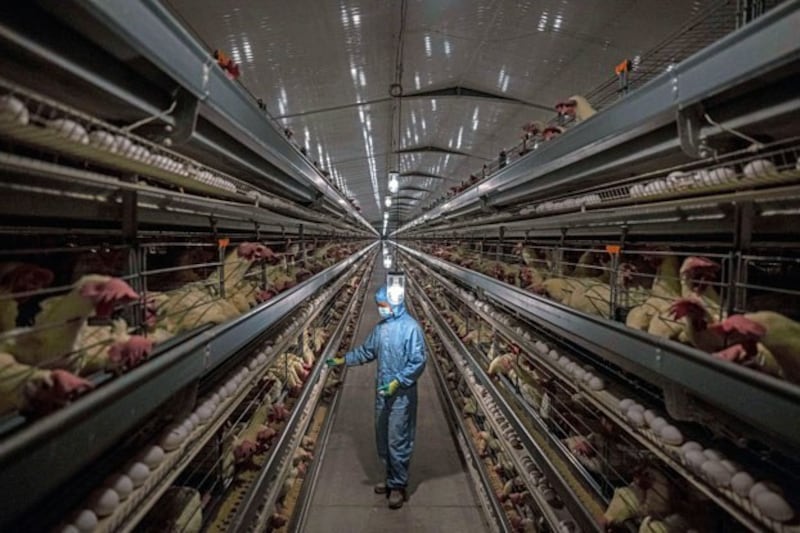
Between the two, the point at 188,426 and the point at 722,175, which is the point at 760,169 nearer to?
the point at 722,175

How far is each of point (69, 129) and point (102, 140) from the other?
8 centimetres

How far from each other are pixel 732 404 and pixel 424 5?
2.56 m

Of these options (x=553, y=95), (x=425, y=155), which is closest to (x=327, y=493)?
(x=553, y=95)

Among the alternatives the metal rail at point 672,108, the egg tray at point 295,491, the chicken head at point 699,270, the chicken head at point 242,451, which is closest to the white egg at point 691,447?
the chicken head at point 699,270

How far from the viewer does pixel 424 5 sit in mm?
2631

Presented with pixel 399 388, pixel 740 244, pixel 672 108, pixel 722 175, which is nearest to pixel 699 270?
pixel 740 244

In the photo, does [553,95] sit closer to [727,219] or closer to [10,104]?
[727,219]

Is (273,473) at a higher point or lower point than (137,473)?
lower

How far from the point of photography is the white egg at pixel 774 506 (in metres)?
0.79

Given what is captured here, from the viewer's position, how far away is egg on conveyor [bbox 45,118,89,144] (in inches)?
28.2

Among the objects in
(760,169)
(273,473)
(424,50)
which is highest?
(424,50)

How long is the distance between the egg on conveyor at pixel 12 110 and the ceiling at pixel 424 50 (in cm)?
175

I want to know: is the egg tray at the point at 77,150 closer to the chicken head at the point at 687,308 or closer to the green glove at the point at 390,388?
the chicken head at the point at 687,308

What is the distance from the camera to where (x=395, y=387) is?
304 cm
